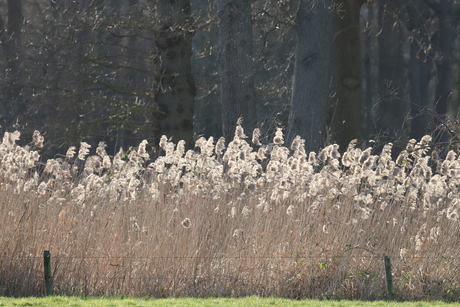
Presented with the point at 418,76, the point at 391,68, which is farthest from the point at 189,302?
the point at 391,68

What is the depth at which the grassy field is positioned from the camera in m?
6.17

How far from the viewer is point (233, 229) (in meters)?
7.59

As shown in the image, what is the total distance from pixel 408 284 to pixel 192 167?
272 centimetres

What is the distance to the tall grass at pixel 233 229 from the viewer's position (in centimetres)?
707

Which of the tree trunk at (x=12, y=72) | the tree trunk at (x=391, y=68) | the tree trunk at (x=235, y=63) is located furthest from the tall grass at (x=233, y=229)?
the tree trunk at (x=391, y=68)

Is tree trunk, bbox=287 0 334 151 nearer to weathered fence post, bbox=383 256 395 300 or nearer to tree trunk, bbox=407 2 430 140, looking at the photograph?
weathered fence post, bbox=383 256 395 300

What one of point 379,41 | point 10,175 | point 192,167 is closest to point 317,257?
point 192,167

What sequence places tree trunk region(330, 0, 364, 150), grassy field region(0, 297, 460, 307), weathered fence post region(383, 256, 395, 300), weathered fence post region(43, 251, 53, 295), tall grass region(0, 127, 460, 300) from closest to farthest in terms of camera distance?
1. grassy field region(0, 297, 460, 307)
2. weathered fence post region(43, 251, 53, 295)
3. weathered fence post region(383, 256, 395, 300)
4. tall grass region(0, 127, 460, 300)
5. tree trunk region(330, 0, 364, 150)

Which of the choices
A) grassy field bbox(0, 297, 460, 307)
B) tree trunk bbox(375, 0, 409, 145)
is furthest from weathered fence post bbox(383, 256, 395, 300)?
tree trunk bbox(375, 0, 409, 145)

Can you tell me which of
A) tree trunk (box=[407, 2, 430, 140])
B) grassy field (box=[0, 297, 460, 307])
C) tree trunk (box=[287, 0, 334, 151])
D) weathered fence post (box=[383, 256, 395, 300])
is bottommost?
grassy field (box=[0, 297, 460, 307])

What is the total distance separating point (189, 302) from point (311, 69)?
21.9 ft

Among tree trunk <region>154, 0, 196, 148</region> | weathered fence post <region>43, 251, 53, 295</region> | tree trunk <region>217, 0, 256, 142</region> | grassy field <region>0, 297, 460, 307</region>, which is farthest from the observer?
tree trunk <region>154, 0, 196, 148</region>

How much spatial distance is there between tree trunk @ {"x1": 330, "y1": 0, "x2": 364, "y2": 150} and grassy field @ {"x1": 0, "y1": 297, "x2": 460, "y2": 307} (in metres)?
7.37

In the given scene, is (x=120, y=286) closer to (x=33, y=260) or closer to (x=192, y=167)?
(x=33, y=260)
